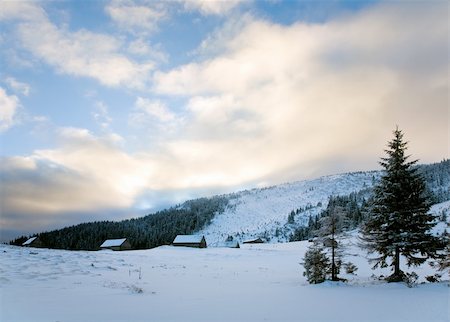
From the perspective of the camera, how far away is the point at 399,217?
23.4m

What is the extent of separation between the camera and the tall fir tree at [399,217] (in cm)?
2302

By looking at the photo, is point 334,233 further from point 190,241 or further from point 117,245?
point 117,245

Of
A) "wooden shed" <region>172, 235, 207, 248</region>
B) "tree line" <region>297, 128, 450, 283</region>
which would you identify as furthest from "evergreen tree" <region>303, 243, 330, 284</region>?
"wooden shed" <region>172, 235, 207, 248</region>

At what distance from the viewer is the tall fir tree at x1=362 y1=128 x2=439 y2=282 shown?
2302cm

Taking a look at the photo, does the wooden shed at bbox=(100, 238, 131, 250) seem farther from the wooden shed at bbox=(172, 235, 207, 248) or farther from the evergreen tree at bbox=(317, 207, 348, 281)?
the evergreen tree at bbox=(317, 207, 348, 281)

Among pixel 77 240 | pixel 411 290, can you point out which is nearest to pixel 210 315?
pixel 411 290

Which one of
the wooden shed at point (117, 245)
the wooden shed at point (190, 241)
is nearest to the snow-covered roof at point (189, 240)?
the wooden shed at point (190, 241)

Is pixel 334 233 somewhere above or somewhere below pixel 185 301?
above

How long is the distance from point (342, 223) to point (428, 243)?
19.3 ft

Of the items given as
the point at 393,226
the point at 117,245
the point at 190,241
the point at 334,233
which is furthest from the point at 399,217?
the point at 117,245

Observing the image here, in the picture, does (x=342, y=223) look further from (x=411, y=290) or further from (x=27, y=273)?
(x=27, y=273)

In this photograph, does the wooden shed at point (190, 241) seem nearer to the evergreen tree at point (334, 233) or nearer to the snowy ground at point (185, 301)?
the evergreen tree at point (334, 233)

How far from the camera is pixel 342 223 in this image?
23.9 metres

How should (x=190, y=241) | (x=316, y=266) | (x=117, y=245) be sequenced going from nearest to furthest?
(x=316, y=266) < (x=190, y=241) < (x=117, y=245)
